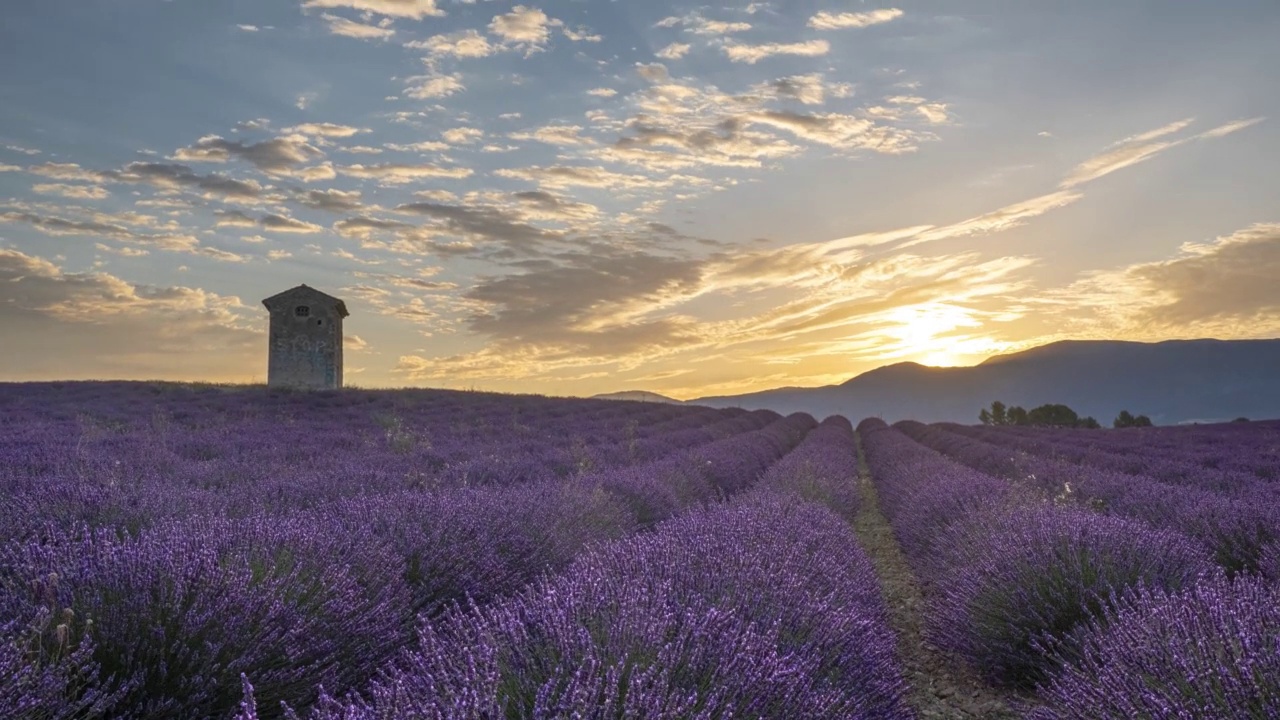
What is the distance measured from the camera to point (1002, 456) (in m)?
11.5

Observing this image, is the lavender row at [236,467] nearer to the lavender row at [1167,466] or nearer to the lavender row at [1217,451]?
the lavender row at [1167,466]

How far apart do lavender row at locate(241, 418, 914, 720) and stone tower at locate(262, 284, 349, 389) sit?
67.1 feet

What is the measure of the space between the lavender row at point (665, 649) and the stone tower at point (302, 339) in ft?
67.1

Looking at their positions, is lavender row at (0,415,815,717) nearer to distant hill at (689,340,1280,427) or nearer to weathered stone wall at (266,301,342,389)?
weathered stone wall at (266,301,342,389)

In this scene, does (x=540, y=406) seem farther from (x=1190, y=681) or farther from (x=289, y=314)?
(x=1190, y=681)

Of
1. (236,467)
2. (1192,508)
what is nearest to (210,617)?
(236,467)

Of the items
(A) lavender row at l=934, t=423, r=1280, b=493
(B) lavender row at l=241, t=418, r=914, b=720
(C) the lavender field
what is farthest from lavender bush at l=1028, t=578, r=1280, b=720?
(A) lavender row at l=934, t=423, r=1280, b=493

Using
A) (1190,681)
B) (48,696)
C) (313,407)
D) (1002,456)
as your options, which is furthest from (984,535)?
(313,407)

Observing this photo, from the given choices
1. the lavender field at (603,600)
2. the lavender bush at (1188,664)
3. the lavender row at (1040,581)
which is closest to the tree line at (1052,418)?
the lavender field at (603,600)

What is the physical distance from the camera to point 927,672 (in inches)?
154

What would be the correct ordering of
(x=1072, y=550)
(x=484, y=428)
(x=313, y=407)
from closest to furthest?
(x=1072, y=550)
(x=484, y=428)
(x=313, y=407)

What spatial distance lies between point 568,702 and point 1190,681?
5.47 feet

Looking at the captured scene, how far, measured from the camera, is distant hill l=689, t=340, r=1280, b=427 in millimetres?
142500

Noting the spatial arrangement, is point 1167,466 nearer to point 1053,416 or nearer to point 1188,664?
point 1188,664
